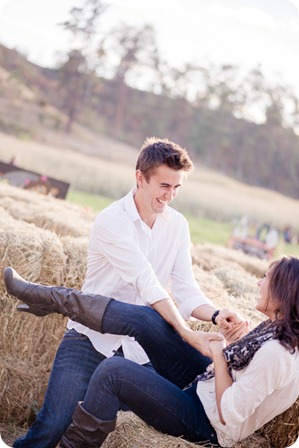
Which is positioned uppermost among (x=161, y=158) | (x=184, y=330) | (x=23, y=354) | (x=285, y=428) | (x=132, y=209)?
(x=161, y=158)

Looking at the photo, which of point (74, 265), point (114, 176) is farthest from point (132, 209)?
point (114, 176)

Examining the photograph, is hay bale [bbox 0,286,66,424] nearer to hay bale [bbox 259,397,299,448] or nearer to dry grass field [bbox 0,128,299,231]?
hay bale [bbox 259,397,299,448]

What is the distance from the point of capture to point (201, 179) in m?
37.2

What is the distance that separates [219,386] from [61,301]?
80 centimetres

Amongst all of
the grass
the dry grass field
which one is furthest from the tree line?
the grass

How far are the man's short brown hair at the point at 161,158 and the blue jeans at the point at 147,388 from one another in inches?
24.6

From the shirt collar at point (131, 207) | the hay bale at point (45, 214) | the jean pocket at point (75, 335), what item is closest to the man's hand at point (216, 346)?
the jean pocket at point (75, 335)

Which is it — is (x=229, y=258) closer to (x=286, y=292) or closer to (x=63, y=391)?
(x=63, y=391)

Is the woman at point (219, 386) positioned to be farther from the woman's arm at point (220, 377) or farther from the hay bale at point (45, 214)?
the hay bale at point (45, 214)

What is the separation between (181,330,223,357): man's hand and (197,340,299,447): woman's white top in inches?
6.2

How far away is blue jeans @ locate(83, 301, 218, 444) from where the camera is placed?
8.25 feet

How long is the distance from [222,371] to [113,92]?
1544 inches

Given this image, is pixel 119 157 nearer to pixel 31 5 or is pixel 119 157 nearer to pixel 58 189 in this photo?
pixel 31 5

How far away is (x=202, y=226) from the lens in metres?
25.7
